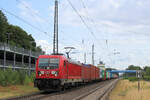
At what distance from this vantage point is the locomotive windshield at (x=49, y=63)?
71.4ft

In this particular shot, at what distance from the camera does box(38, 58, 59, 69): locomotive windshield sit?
21750mm

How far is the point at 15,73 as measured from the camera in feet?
102

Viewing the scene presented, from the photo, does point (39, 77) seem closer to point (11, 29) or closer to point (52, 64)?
point (52, 64)

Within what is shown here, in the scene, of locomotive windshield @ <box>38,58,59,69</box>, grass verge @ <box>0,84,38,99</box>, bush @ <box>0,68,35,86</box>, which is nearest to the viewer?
grass verge @ <box>0,84,38,99</box>

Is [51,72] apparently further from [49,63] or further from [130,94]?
[130,94]

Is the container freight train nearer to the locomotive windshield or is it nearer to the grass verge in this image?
the locomotive windshield

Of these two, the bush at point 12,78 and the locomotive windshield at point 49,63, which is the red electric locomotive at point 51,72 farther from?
the bush at point 12,78

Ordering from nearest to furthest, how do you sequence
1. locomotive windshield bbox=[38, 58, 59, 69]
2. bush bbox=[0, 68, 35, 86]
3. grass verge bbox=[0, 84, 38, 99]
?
grass verge bbox=[0, 84, 38, 99] < locomotive windshield bbox=[38, 58, 59, 69] < bush bbox=[0, 68, 35, 86]

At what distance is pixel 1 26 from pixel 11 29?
1219cm

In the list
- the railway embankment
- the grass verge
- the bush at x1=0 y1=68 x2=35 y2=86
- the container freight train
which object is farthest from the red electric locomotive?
the bush at x1=0 y1=68 x2=35 y2=86

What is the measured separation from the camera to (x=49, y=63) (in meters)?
21.9

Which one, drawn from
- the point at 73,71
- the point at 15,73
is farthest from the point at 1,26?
the point at 73,71

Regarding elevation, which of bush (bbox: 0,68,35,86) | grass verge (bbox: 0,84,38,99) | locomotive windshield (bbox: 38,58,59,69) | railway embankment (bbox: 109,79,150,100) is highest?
locomotive windshield (bbox: 38,58,59,69)

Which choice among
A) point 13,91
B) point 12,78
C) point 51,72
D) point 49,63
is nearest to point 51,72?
point 51,72
